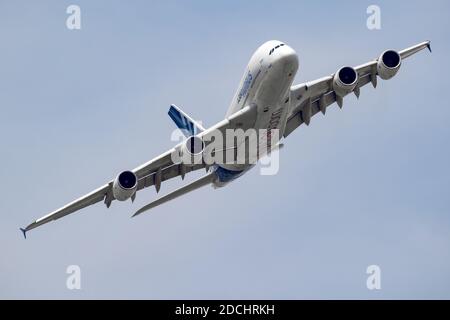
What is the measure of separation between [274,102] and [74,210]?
38.6 ft

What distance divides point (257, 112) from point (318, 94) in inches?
208

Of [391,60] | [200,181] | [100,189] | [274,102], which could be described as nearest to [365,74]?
[391,60]

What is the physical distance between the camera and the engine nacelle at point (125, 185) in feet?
150

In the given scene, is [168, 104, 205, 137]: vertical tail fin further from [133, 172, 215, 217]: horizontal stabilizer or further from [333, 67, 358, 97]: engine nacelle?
[333, 67, 358, 97]: engine nacelle

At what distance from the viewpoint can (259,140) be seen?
45.7 metres

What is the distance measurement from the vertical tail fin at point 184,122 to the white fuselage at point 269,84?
13.5 ft

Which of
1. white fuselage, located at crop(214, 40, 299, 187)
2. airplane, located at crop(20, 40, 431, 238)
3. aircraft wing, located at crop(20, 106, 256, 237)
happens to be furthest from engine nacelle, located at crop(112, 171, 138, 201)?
white fuselage, located at crop(214, 40, 299, 187)

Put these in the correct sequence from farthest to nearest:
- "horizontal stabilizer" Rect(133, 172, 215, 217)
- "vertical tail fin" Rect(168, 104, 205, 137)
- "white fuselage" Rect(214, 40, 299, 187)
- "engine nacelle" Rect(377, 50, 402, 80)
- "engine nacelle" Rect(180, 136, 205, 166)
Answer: "vertical tail fin" Rect(168, 104, 205, 137) < "engine nacelle" Rect(377, 50, 402, 80) < "horizontal stabilizer" Rect(133, 172, 215, 217) < "engine nacelle" Rect(180, 136, 205, 166) < "white fuselage" Rect(214, 40, 299, 187)

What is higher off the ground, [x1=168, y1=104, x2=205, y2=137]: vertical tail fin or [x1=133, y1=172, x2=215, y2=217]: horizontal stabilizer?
[x1=168, y1=104, x2=205, y2=137]: vertical tail fin

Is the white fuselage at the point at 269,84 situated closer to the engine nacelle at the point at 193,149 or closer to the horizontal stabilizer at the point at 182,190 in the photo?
the engine nacelle at the point at 193,149

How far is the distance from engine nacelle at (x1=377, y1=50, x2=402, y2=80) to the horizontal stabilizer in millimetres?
10022

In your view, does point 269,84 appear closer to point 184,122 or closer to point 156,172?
point 156,172

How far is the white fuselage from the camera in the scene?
138ft

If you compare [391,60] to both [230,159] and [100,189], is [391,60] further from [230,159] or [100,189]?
[100,189]
